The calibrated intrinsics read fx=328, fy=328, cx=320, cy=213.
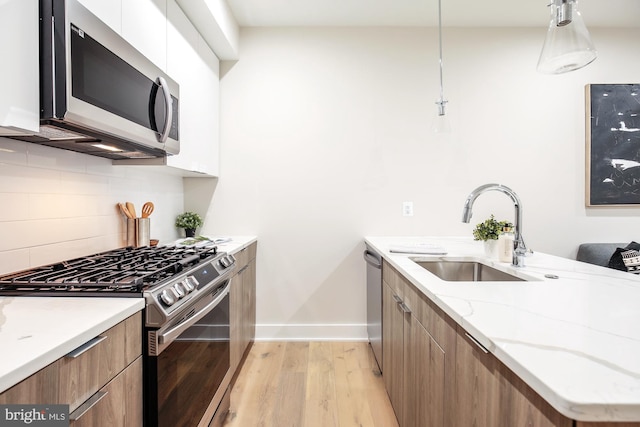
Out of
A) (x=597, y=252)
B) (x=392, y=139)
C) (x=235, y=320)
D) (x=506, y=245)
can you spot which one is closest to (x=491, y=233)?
(x=506, y=245)

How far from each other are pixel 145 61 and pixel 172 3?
2.28 feet

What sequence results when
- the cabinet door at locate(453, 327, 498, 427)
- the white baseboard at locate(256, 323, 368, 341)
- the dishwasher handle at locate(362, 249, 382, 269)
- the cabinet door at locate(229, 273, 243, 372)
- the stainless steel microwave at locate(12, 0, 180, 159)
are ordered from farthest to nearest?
the white baseboard at locate(256, 323, 368, 341), the dishwasher handle at locate(362, 249, 382, 269), the cabinet door at locate(229, 273, 243, 372), the stainless steel microwave at locate(12, 0, 180, 159), the cabinet door at locate(453, 327, 498, 427)

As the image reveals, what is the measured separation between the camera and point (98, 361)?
0.79m

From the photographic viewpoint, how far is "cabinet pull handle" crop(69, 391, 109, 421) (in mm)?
715

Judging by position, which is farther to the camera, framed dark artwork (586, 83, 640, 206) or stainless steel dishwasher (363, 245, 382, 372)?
framed dark artwork (586, 83, 640, 206)

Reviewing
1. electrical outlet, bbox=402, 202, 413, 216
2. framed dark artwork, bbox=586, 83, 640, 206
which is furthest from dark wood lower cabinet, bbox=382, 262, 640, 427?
framed dark artwork, bbox=586, 83, 640, 206

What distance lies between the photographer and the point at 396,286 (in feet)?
5.60

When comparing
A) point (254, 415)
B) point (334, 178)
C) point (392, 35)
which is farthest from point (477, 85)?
point (254, 415)

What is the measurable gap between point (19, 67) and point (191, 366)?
3.63 feet

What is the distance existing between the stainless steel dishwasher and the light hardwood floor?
16cm

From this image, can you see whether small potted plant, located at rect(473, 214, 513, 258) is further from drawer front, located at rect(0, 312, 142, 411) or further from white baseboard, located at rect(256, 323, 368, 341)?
drawer front, located at rect(0, 312, 142, 411)

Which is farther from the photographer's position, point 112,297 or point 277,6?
point 277,6

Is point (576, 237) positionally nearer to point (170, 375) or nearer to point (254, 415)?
point (254, 415)

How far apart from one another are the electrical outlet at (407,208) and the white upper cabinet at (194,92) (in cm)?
161
